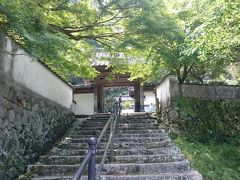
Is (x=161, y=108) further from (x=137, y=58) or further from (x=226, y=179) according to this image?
(x=226, y=179)

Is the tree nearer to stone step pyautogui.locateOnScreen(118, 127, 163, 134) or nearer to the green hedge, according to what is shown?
stone step pyautogui.locateOnScreen(118, 127, 163, 134)

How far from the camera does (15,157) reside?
511cm

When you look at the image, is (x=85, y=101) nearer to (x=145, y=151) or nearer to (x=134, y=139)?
(x=134, y=139)

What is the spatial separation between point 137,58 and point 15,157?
5688mm

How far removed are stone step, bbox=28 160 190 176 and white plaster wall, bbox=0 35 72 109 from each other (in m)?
1.68

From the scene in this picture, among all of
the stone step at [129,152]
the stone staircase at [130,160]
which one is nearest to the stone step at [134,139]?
the stone staircase at [130,160]

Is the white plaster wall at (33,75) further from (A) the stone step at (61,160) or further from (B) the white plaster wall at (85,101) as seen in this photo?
(B) the white plaster wall at (85,101)

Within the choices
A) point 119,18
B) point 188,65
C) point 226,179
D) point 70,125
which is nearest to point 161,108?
point 188,65

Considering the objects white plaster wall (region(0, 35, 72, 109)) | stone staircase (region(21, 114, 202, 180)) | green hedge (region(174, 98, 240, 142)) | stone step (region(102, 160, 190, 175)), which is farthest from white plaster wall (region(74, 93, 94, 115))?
stone step (region(102, 160, 190, 175))

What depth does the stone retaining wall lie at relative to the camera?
478 cm

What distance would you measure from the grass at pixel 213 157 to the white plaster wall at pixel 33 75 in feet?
11.1

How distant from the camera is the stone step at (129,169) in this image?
5.30 m

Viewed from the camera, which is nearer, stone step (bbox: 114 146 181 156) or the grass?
the grass

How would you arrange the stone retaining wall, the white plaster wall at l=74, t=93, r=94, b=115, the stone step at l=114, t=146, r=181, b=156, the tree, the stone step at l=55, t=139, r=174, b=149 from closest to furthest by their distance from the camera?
the tree < the stone retaining wall < the stone step at l=114, t=146, r=181, b=156 < the stone step at l=55, t=139, r=174, b=149 < the white plaster wall at l=74, t=93, r=94, b=115
